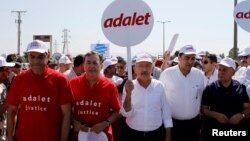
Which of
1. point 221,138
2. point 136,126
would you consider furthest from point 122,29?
point 221,138

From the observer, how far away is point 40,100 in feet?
13.7

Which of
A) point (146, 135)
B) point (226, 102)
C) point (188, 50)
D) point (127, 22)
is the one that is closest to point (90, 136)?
point (146, 135)

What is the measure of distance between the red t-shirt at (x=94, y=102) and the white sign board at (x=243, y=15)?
268 centimetres

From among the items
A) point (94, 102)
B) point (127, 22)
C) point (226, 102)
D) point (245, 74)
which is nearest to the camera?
point (94, 102)

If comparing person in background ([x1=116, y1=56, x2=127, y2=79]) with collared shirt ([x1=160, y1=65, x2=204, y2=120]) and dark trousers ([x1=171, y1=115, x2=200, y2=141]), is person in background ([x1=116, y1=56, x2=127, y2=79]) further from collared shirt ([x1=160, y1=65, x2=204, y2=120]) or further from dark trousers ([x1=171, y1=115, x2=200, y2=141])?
dark trousers ([x1=171, y1=115, x2=200, y2=141])

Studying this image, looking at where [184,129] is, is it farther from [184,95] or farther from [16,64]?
[16,64]

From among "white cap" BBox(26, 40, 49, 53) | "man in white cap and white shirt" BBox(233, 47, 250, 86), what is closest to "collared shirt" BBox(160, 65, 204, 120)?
"man in white cap and white shirt" BBox(233, 47, 250, 86)

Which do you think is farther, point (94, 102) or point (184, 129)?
point (184, 129)

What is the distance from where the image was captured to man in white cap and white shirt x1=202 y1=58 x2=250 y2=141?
5355 mm

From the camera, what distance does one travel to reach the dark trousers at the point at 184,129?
215 inches

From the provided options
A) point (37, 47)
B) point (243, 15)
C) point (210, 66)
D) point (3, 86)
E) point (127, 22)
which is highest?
point (243, 15)

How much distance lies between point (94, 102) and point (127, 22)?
1068 mm

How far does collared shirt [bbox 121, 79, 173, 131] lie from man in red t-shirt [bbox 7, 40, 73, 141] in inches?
35.5

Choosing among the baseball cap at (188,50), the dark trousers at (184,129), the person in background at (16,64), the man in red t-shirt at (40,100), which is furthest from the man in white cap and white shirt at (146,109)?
the person in background at (16,64)
